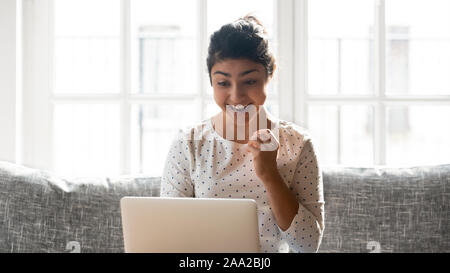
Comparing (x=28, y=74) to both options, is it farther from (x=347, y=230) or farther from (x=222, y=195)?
(x=347, y=230)

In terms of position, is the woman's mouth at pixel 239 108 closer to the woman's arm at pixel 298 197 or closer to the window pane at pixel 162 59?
the woman's arm at pixel 298 197

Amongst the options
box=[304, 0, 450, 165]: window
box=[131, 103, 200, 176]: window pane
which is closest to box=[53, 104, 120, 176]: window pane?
box=[131, 103, 200, 176]: window pane

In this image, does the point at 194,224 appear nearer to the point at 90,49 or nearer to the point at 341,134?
the point at 90,49

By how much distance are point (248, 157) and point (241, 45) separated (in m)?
0.33

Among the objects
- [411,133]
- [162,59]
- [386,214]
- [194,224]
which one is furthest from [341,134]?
[194,224]

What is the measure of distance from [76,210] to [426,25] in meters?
2.61

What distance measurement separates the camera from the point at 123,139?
2.31m

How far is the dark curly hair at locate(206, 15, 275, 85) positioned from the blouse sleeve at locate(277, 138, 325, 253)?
0.28 metres

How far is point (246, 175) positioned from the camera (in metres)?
1.71

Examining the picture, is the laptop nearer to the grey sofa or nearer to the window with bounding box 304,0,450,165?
the grey sofa

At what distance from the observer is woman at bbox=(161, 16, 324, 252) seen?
1615 mm

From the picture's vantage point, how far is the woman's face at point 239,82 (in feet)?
5.37

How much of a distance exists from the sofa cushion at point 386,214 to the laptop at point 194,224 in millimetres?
770
